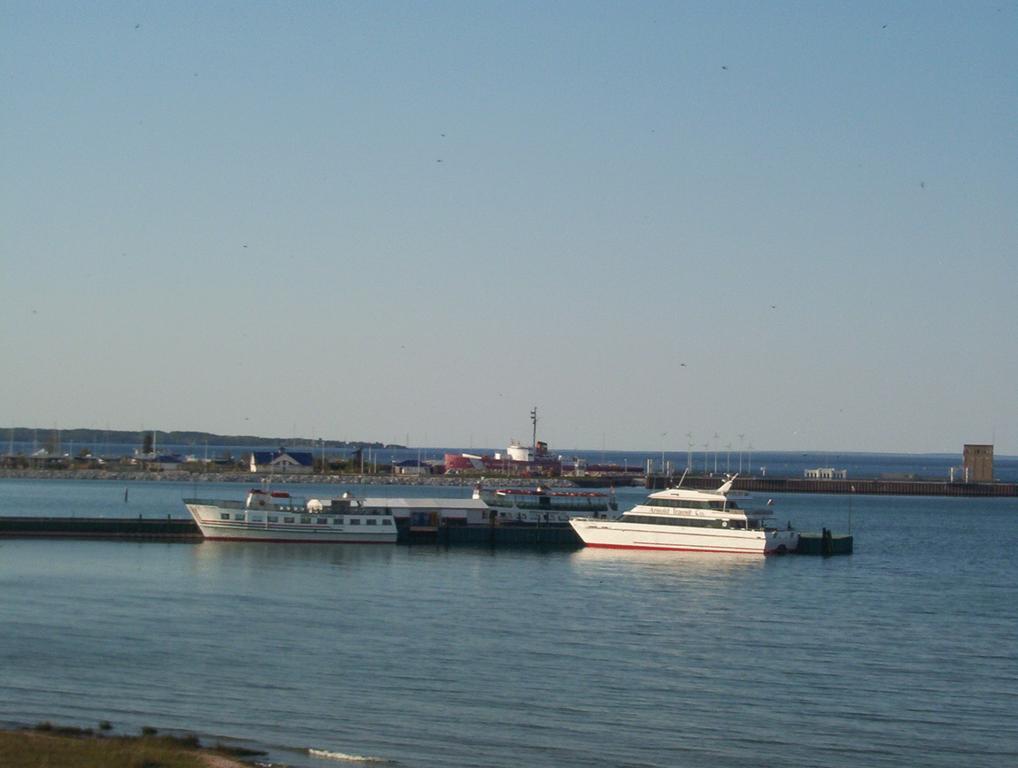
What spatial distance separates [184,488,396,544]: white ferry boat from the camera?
2798 inches

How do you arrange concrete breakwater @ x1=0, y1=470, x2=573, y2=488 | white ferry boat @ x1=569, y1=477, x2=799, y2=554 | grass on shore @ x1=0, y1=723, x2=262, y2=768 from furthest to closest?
concrete breakwater @ x1=0, y1=470, x2=573, y2=488 < white ferry boat @ x1=569, y1=477, x2=799, y2=554 < grass on shore @ x1=0, y1=723, x2=262, y2=768

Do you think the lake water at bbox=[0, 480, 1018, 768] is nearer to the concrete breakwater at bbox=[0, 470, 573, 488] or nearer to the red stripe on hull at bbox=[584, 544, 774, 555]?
the red stripe on hull at bbox=[584, 544, 774, 555]

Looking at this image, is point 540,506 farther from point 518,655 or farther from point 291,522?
point 518,655

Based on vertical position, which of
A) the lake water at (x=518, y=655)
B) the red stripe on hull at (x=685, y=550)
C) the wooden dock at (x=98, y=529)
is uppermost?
the wooden dock at (x=98, y=529)

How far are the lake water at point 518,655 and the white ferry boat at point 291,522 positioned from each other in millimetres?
3025

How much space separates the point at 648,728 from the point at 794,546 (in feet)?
150

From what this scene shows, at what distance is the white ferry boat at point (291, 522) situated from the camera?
7106 cm

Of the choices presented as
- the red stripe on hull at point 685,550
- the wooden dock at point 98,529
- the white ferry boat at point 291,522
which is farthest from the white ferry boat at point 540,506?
the wooden dock at point 98,529

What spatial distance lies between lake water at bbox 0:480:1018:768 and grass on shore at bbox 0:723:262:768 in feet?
5.10

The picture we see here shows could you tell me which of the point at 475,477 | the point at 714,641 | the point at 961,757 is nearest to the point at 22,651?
the point at 714,641

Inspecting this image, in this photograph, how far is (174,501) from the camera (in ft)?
379

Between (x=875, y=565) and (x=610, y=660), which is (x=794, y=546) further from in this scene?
(x=610, y=660)

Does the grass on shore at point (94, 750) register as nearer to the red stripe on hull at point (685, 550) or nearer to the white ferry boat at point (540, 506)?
the red stripe on hull at point (685, 550)

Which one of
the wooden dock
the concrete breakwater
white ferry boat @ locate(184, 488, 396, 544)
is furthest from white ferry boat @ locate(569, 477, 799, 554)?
the concrete breakwater
